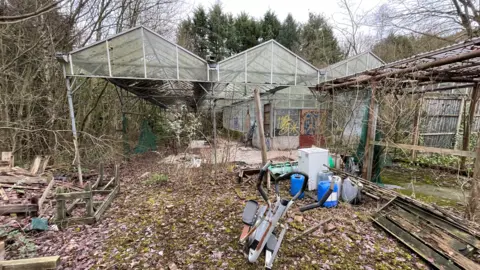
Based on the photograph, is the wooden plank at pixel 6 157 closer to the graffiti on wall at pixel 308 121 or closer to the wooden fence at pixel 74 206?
the wooden fence at pixel 74 206

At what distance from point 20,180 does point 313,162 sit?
6073 mm

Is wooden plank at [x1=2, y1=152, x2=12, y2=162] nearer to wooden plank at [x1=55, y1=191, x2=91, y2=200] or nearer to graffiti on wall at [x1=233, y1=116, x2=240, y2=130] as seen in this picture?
wooden plank at [x1=55, y1=191, x2=91, y2=200]

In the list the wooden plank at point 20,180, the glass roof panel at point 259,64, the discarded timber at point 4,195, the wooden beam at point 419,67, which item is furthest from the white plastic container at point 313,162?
the wooden plank at point 20,180

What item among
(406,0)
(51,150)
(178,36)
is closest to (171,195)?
(51,150)

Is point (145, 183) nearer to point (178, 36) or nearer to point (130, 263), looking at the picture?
point (130, 263)

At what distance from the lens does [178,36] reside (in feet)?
42.8

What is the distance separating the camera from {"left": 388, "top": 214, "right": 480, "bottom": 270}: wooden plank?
215cm

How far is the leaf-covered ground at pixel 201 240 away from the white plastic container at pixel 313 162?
73 centimetres

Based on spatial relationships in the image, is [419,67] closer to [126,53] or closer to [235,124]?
[126,53]

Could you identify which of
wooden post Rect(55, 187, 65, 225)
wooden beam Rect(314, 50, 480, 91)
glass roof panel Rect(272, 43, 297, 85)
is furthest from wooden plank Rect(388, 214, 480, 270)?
wooden post Rect(55, 187, 65, 225)

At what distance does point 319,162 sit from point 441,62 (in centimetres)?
251

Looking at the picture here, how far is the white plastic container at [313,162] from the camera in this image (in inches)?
161

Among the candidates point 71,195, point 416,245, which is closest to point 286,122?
point 416,245

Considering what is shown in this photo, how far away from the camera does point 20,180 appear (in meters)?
4.22
